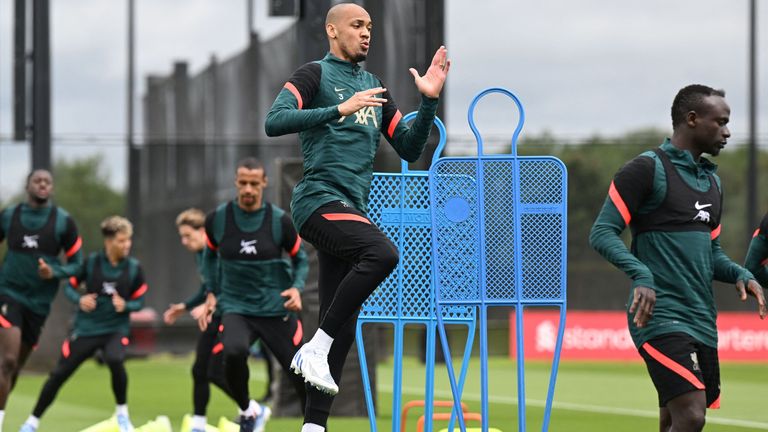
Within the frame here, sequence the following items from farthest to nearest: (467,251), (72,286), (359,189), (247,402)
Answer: (72,286) → (247,402) → (467,251) → (359,189)

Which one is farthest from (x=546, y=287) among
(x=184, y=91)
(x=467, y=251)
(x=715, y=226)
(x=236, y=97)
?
(x=184, y=91)

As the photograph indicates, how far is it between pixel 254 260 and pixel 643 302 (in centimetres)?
462

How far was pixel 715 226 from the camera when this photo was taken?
7.55m

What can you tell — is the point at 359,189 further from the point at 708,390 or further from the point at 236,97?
the point at 236,97

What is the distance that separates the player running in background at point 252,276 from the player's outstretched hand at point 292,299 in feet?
0.07

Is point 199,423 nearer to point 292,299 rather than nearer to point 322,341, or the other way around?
point 292,299

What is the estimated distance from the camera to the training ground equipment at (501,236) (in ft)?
27.2

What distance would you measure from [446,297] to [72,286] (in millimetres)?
6767

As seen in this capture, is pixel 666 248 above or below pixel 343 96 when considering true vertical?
below

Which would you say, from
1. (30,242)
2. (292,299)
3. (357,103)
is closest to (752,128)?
(30,242)

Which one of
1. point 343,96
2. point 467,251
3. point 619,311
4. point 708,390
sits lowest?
point 619,311

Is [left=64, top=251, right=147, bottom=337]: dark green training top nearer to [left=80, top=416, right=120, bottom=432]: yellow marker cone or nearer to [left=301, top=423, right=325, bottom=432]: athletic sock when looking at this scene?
[left=80, top=416, right=120, bottom=432]: yellow marker cone

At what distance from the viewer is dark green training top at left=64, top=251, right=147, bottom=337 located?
44.8 ft

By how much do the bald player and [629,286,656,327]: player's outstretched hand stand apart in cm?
113
